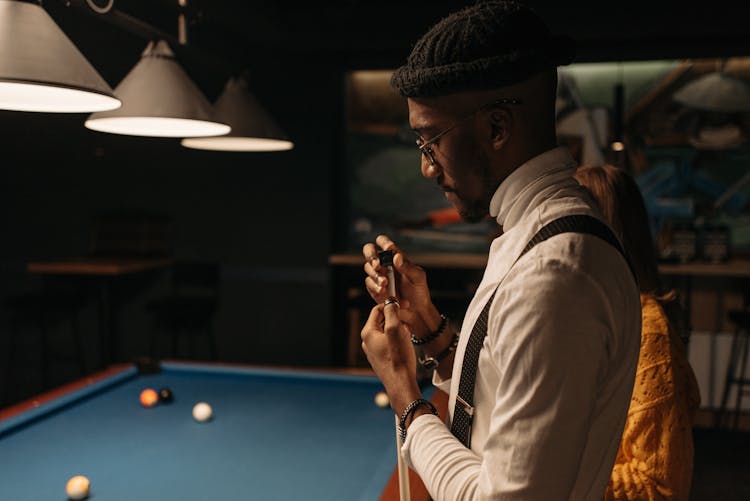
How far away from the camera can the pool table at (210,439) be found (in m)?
1.64

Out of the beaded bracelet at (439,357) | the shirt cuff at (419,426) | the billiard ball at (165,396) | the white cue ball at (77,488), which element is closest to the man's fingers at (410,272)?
the beaded bracelet at (439,357)

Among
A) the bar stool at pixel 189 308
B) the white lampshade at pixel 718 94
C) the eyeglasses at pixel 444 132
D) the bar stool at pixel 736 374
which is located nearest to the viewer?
the eyeglasses at pixel 444 132

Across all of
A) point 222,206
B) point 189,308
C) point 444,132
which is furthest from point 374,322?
point 222,206

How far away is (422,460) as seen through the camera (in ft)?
3.18

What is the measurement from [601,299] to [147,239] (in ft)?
17.7

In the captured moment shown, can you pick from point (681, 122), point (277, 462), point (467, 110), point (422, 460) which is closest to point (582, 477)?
point (422, 460)

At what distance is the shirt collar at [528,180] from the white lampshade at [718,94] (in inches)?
172

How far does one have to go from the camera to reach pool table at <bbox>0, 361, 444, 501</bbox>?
1638 millimetres

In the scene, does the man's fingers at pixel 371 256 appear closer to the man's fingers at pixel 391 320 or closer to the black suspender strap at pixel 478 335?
the man's fingers at pixel 391 320

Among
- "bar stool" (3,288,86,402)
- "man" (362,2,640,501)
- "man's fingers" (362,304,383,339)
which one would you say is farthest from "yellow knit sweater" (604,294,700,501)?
"bar stool" (3,288,86,402)

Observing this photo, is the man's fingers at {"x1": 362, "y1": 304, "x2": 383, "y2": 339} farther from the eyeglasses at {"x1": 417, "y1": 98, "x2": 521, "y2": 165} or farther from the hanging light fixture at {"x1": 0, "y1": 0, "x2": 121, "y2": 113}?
the hanging light fixture at {"x1": 0, "y1": 0, "x2": 121, "y2": 113}

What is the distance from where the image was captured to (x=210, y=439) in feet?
6.49

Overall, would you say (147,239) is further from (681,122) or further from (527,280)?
(527,280)

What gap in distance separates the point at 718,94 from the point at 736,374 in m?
1.95
